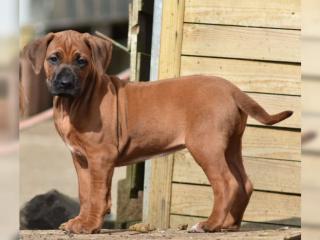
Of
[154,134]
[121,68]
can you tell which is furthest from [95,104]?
[121,68]

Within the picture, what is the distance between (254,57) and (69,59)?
1.36 m

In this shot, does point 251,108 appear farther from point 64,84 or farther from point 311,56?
point 311,56

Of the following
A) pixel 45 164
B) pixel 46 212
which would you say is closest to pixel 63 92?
pixel 46 212

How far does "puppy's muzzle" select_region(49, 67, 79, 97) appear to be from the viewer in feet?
9.87

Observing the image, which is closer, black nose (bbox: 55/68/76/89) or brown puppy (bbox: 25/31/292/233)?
black nose (bbox: 55/68/76/89)

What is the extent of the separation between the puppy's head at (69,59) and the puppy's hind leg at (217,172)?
1.80ft

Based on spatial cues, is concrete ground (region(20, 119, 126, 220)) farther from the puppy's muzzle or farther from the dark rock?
the puppy's muzzle

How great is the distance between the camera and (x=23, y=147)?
18.4ft

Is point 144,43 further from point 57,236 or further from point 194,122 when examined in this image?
point 57,236

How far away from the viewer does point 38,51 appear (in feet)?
10.5

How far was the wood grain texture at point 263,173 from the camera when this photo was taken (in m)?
4.13

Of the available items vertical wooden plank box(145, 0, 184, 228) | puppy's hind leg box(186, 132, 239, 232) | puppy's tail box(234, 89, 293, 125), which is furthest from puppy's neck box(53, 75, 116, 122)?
vertical wooden plank box(145, 0, 184, 228)

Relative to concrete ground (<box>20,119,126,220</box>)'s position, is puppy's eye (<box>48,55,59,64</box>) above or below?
above

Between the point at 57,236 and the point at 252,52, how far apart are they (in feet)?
5.28
